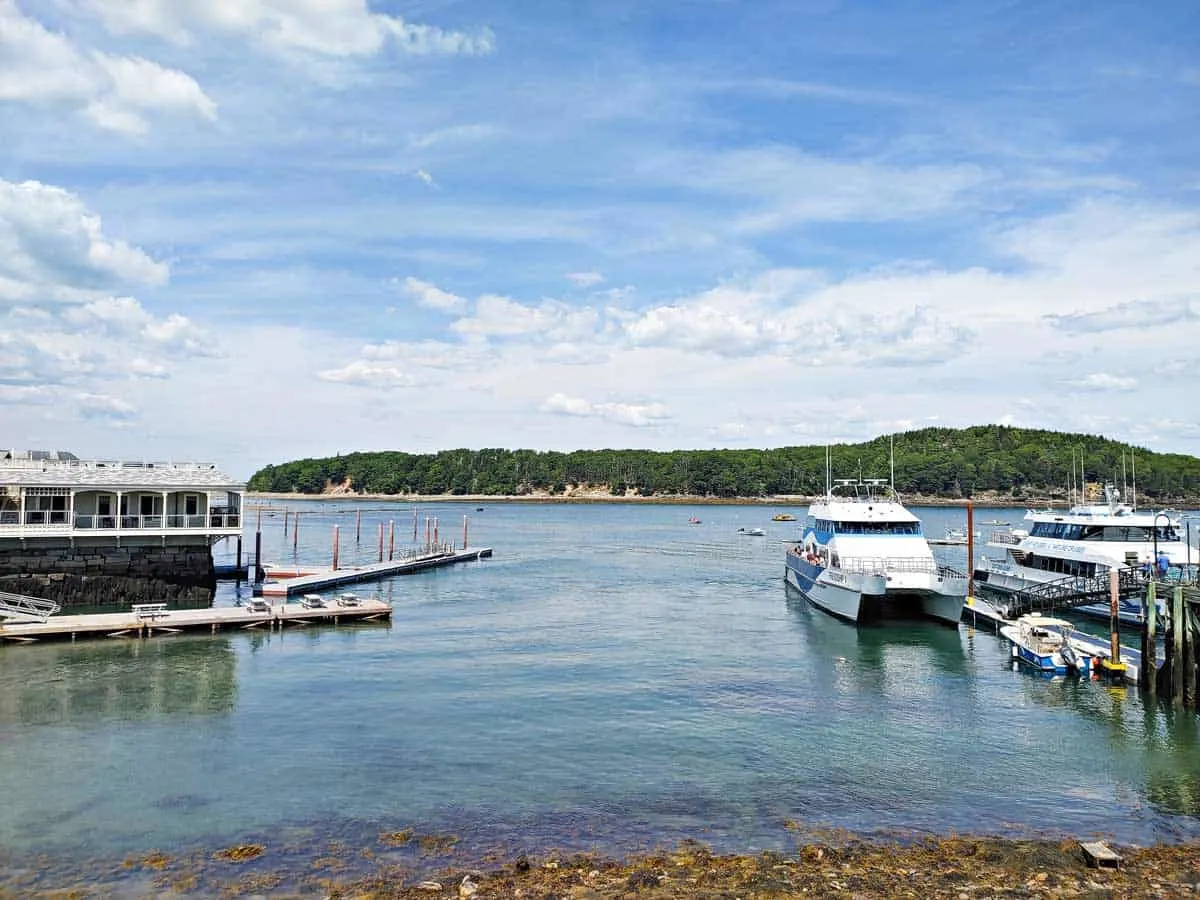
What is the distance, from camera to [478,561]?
319ft

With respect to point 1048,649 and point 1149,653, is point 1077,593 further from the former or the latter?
point 1149,653

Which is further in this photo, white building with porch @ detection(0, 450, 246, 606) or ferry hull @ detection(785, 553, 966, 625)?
white building with porch @ detection(0, 450, 246, 606)

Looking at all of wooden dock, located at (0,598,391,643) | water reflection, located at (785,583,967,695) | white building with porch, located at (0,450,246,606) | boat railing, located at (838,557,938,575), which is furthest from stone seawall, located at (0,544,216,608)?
boat railing, located at (838,557,938,575)

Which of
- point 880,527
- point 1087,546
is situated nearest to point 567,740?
point 880,527

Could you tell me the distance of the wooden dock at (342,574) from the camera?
63.8 m

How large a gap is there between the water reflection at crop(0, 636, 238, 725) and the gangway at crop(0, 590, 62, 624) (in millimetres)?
4567

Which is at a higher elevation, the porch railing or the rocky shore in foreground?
the porch railing

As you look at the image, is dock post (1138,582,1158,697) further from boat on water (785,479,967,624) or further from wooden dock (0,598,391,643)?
wooden dock (0,598,391,643)

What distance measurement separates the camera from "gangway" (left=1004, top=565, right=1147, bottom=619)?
45.4 metres

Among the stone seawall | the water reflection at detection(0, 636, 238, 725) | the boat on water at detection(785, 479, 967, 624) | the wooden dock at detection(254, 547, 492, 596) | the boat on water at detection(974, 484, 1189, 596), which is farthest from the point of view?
the wooden dock at detection(254, 547, 492, 596)

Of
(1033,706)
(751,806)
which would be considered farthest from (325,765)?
(1033,706)

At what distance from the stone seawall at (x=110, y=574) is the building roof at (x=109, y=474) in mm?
3909

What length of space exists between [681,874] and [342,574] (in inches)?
2247

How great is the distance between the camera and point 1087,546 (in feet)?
191
